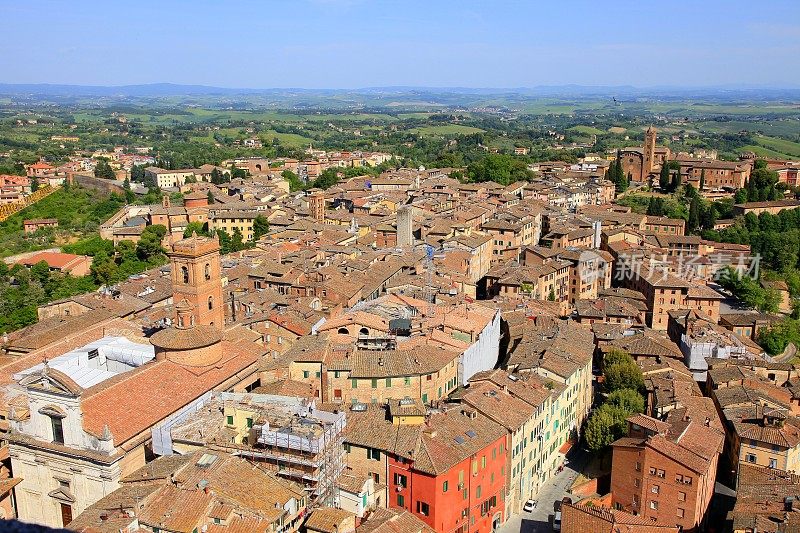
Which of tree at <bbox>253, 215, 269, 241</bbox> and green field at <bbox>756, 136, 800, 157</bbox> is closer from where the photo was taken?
tree at <bbox>253, 215, 269, 241</bbox>

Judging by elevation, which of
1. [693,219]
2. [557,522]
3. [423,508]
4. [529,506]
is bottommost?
[529,506]

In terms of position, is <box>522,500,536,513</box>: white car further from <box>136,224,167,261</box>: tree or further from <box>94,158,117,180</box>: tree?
<box>94,158,117,180</box>: tree

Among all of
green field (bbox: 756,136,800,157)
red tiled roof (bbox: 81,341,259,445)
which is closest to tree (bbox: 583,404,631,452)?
red tiled roof (bbox: 81,341,259,445)

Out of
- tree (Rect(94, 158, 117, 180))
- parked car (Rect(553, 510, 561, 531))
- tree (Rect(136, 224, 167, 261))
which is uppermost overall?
tree (Rect(94, 158, 117, 180))

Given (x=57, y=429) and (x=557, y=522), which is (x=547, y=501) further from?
(x=57, y=429)

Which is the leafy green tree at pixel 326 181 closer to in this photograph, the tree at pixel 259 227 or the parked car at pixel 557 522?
the tree at pixel 259 227

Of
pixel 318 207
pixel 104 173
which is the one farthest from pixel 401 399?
pixel 104 173
